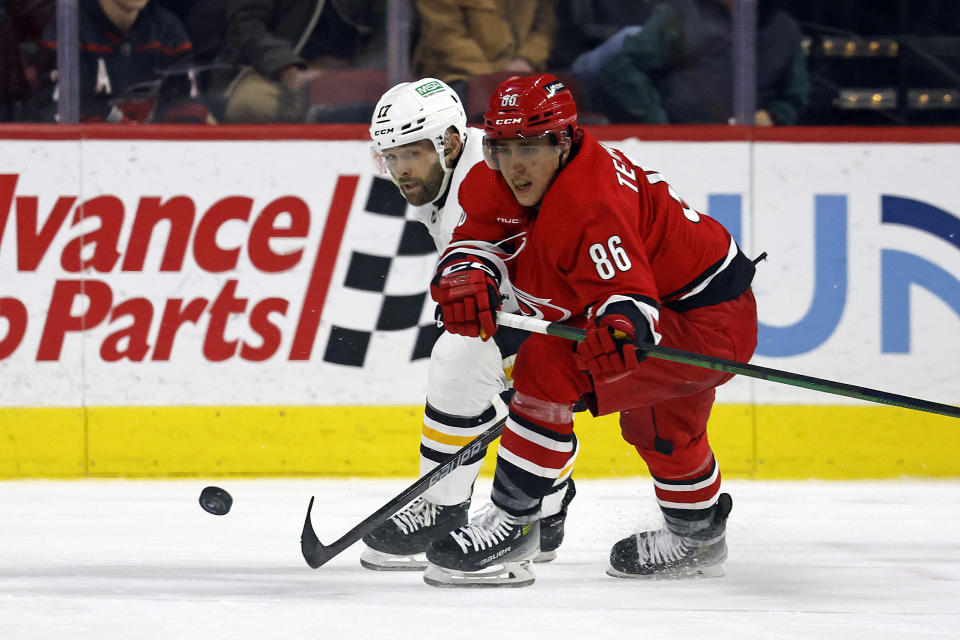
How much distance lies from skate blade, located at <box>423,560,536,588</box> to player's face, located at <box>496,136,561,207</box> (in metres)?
0.71

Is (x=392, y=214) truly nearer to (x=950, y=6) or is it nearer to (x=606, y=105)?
(x=606, y=105)

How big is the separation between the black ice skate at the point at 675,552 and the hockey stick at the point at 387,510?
36 cm

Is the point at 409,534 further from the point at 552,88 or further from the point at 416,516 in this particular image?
the point at 552,88

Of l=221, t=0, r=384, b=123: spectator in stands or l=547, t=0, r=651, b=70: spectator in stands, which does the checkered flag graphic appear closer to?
l=221, t=0, r=384, b=123: spectator in stands

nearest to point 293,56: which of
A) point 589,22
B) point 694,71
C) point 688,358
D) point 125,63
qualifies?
point 125,63

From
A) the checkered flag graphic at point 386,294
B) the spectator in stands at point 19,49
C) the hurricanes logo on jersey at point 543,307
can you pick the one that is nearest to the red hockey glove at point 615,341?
the hurricanes logo on jersey at point 543,307

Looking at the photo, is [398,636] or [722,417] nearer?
[398,636]

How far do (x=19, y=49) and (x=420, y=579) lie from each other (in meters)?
2.39

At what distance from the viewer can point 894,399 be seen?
8.52ft

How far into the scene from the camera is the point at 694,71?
419 cm

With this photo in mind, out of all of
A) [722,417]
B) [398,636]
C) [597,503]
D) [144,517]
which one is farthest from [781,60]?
[398,636]

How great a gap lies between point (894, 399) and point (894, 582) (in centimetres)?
37

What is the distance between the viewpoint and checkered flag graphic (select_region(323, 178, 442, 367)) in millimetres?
4086

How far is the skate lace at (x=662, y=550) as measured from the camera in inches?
106
